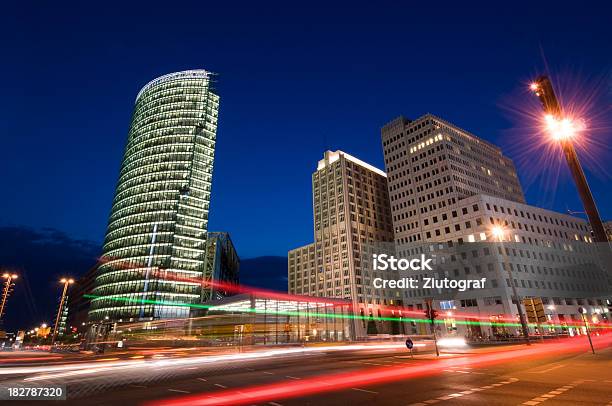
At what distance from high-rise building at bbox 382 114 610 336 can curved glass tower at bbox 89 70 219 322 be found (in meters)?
71.4

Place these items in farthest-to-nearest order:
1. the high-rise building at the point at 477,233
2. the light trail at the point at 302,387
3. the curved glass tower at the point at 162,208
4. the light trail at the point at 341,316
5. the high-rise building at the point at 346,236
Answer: the high-rise building at the point at 346,236
the curved glass tower at the point at 162,208
the high-rise building at the point at 477,233
the light trail at the point at 341,316
the light trail at the point at 302,387

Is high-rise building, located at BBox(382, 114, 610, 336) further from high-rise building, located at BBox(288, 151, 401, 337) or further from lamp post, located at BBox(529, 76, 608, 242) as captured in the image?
lamp post, located at BBox(529, 76, 608, 242)

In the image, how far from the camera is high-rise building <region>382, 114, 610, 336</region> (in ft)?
259

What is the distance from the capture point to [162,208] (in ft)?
389

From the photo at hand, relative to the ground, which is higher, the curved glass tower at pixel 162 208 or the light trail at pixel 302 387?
the curved glass tower at pixel 162 208

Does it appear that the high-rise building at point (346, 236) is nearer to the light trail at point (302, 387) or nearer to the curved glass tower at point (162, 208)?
the curved glass tower at point (162, 208)

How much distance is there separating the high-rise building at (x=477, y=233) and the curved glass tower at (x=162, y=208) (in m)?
71.4

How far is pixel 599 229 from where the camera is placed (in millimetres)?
9398

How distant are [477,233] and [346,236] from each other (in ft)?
152

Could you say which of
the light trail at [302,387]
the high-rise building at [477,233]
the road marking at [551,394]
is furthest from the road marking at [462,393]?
the high-rise building at [477,233]

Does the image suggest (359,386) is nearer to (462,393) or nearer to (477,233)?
(462,393)

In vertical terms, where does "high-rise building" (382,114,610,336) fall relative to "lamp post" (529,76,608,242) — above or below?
above

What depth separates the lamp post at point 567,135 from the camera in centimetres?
957


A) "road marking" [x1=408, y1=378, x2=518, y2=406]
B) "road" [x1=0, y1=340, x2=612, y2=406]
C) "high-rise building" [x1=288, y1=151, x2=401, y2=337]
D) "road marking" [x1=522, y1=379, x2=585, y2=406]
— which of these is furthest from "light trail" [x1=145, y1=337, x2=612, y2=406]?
"high-rise building" [x1=288, y1=151, x2=401, y2=337]
